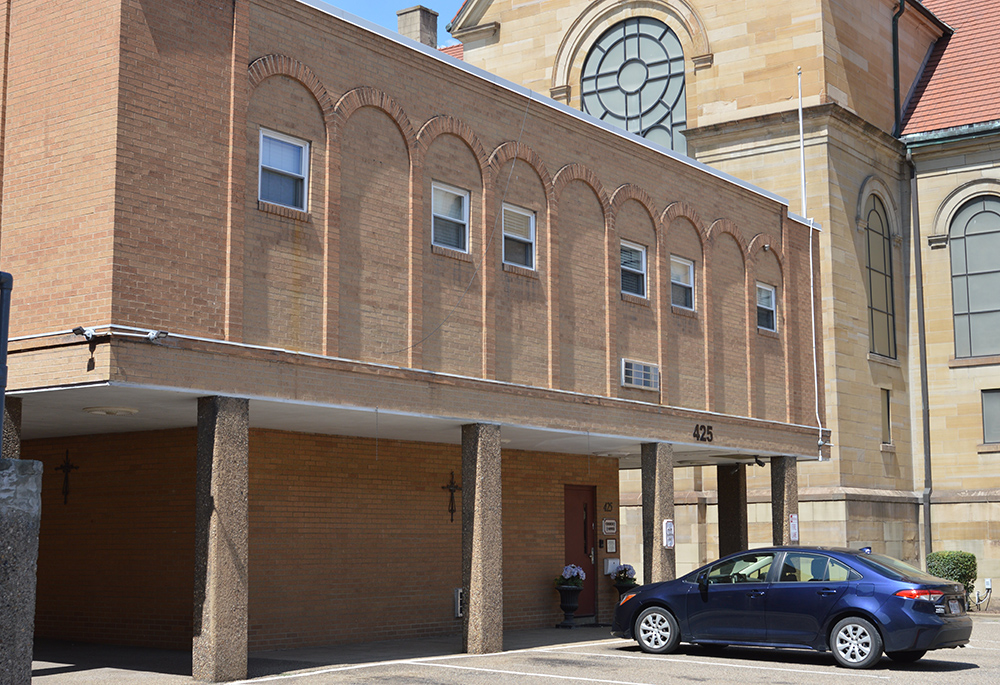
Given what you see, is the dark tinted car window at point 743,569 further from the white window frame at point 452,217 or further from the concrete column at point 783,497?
the concrete column at point 783,497

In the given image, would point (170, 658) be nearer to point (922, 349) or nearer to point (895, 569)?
point (895, 569)

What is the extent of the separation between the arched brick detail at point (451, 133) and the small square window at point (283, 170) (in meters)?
2.25

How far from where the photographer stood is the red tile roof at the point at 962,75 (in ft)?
119

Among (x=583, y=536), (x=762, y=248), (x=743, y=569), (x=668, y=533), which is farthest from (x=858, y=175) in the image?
(x=743, y=569)

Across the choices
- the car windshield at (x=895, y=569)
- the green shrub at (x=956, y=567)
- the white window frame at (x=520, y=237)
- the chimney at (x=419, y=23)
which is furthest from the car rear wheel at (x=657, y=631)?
the chimney at (x=419, y=23)

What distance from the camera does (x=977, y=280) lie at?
35500 millimetres

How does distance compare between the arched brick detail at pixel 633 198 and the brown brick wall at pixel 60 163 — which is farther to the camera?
the arched brick detail at pixel 633 198

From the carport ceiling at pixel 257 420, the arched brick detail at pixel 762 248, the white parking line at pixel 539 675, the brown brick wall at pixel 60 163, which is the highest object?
the arched brick detail at pixel 762 248

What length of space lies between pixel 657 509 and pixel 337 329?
26.9 ft

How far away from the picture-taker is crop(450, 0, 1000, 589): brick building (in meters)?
32.6

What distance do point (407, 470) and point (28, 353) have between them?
7994 mm

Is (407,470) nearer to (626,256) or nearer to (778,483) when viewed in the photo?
(626,256)

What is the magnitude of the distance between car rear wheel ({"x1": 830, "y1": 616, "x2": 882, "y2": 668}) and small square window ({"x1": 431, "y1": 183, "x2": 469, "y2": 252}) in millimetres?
7599

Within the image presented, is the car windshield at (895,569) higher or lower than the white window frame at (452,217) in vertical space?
lower
